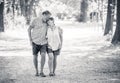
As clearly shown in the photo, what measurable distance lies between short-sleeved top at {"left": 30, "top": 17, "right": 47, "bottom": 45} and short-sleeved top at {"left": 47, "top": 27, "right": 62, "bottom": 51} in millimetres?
140

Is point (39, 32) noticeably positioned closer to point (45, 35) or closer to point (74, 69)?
point (45, 35)

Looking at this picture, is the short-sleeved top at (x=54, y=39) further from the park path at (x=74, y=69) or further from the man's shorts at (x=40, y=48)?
the park path at (x=74, y=69)

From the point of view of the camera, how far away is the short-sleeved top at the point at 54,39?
35.4ft

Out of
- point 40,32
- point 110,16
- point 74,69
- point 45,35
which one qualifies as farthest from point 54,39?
point 110,16

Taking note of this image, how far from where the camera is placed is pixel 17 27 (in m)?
39.1

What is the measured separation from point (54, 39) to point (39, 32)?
479mm

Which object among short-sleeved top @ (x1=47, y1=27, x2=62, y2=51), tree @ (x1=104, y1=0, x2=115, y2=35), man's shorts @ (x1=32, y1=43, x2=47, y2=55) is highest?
short-sleeved top @ (x1=47, y1=27, x2=62, y2=51)

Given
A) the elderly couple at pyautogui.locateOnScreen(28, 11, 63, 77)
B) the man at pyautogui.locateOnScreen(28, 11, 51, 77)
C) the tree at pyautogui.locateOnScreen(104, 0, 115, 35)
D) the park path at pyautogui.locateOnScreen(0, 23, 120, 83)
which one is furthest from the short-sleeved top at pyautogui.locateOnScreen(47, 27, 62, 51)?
the tree at pyautogui.locateOnScreen(104, 0, 115, 35)

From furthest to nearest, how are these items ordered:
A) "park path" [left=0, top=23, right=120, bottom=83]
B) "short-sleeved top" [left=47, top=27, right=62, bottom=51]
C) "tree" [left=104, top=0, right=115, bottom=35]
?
"tree" [left=104, top=0, right=115, bottom=35] → "short-sleeved top" [left=47, top=27, right=62, bottom=51] → "park path" [left=0, top=23, right=120, bottom=83]

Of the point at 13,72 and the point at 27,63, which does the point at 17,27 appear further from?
the point at 13,72

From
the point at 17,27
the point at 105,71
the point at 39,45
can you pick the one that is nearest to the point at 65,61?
the point at 105,71

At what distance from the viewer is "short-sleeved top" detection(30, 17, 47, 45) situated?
426 inches

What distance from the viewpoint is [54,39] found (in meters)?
10.9

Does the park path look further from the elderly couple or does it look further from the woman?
the elderly couple
